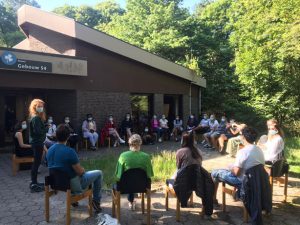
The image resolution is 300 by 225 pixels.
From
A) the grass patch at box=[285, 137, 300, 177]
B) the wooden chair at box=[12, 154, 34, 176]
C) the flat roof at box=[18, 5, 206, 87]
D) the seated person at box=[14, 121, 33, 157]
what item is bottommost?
the grass patch at box=[285, 137, 300, 177]

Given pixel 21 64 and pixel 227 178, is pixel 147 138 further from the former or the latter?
pixel 227 178

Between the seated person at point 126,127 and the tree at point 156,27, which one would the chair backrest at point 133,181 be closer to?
the seated person at point 126,127

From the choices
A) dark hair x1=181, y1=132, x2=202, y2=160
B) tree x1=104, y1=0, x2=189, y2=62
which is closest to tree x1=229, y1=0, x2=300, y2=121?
tree x1=104, y1=0, x2=189, y2=62

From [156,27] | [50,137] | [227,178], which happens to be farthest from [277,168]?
[156,27]

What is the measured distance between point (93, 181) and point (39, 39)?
10.8 meters

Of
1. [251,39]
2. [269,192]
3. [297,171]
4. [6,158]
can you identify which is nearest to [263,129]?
[251,39]

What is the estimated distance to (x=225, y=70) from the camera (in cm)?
2530

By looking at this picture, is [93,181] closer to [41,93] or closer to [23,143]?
[23,143]

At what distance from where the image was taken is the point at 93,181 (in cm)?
534

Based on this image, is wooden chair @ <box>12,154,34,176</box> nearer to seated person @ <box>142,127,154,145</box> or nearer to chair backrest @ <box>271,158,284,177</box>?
chair backrest @ <box>271,158,284,177</box>

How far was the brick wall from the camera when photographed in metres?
13.4

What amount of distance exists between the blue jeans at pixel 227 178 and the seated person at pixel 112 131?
327 inches

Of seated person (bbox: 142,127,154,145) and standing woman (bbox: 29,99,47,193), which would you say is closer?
standing woman (bbox: 29,99,47,193)

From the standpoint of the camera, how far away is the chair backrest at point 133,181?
499cm
